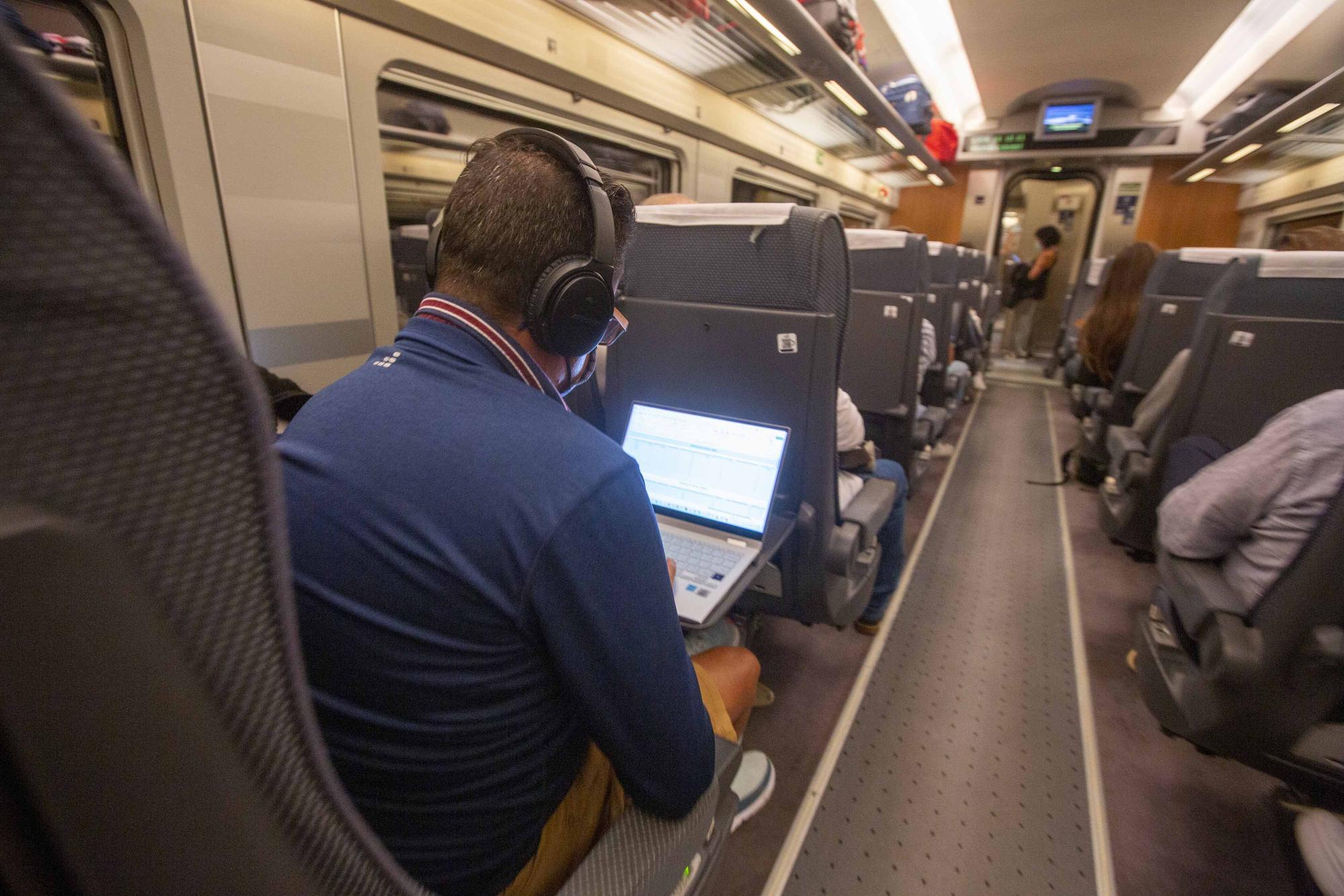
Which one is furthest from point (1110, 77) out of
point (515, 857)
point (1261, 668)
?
point (515, 857)

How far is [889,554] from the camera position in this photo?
2.64 meters

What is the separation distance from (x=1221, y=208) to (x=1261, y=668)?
11232 mm

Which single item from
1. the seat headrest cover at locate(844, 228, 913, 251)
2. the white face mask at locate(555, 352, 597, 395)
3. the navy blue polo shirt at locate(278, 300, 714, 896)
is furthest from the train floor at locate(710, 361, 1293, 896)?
the seat headrest cover at locate(844, 228, 913, 251)

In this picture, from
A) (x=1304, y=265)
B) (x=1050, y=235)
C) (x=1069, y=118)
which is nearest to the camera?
(x=1304, y=265)

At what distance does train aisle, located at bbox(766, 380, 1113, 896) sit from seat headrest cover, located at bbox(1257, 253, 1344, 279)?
1.58 metres

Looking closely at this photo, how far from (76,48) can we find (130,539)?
244 centimetres

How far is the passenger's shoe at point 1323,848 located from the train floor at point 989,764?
0.35m

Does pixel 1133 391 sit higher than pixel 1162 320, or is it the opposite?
pixel 1162 320

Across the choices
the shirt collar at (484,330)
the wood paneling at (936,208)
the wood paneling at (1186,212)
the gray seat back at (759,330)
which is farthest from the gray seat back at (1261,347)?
the wood paneling at (936,208)

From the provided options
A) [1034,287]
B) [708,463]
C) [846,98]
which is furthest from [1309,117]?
[708,463]

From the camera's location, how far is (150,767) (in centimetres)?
30

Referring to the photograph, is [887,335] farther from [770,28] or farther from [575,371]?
[575,371]

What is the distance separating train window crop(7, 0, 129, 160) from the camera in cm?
172

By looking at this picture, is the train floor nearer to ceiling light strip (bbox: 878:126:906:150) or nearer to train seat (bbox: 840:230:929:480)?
train seat (bbox: 840:230:929:480)
